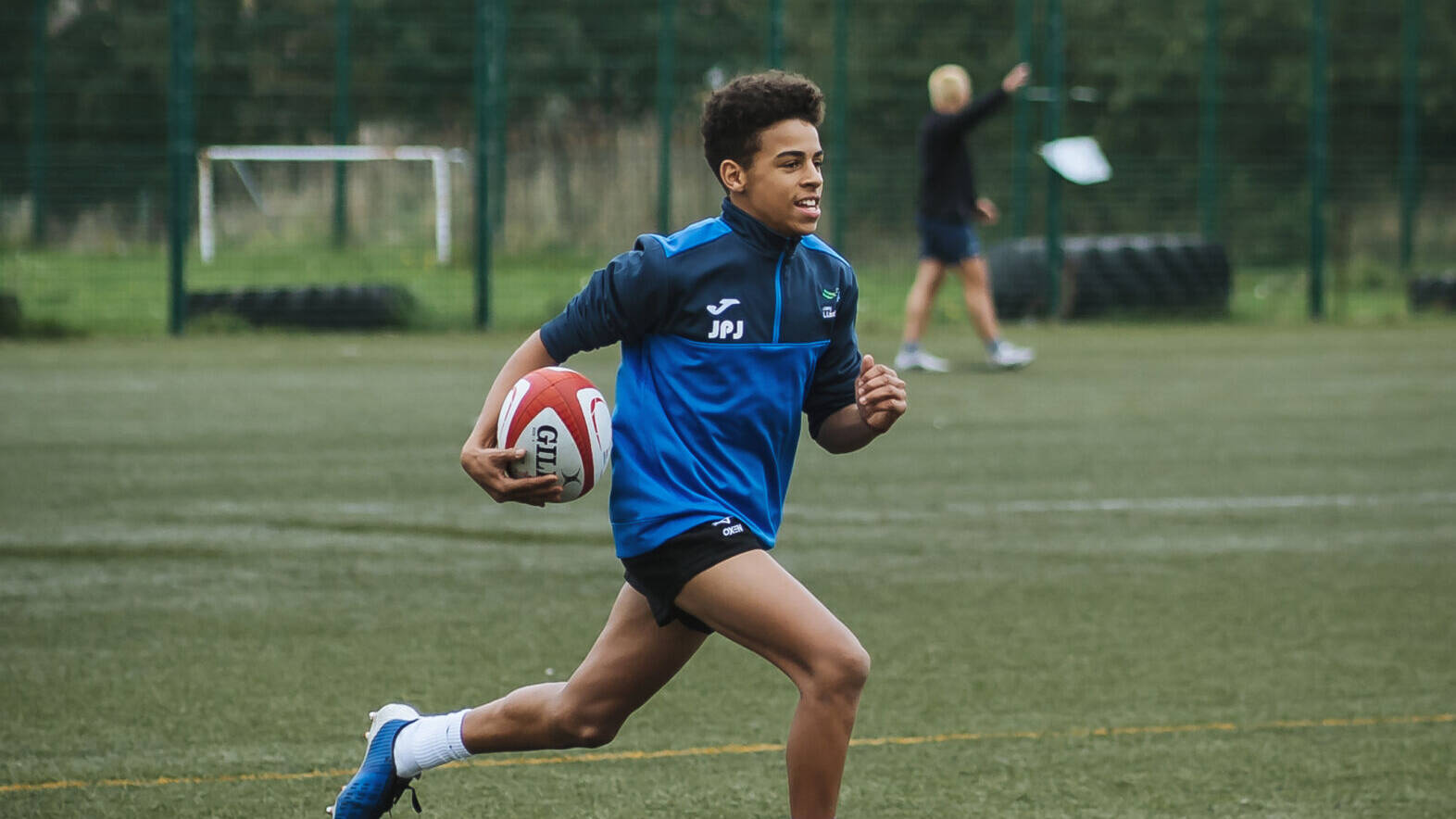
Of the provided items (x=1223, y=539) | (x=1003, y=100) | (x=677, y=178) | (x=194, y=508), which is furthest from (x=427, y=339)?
(x=1223, y=539)

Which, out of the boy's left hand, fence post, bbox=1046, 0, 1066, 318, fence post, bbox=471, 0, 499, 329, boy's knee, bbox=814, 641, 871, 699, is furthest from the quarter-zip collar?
fence post, bbox=1046, 0, 1066, 318

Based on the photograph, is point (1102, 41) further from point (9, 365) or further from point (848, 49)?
point (9, 365)

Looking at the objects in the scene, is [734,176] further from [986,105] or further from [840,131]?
[840,131]

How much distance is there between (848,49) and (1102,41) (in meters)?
4.19

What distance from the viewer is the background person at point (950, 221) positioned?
603 inches

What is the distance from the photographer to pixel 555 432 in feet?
12.9

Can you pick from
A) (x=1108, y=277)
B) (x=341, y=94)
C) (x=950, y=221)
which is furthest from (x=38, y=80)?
(x=950, y=221)

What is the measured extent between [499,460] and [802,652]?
27.6 inches

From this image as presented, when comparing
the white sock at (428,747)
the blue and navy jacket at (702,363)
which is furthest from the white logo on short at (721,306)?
the white sock at (428,747)

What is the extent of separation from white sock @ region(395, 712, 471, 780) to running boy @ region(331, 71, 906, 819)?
16 cm

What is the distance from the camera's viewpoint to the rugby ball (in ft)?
12.9

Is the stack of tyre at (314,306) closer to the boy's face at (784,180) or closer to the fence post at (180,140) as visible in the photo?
the fence post at (180,140)

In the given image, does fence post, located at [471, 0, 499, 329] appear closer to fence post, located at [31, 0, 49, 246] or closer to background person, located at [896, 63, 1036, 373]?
background person, located at [896, 63, 1036, 373]

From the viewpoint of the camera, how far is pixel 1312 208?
23469 millimetres
